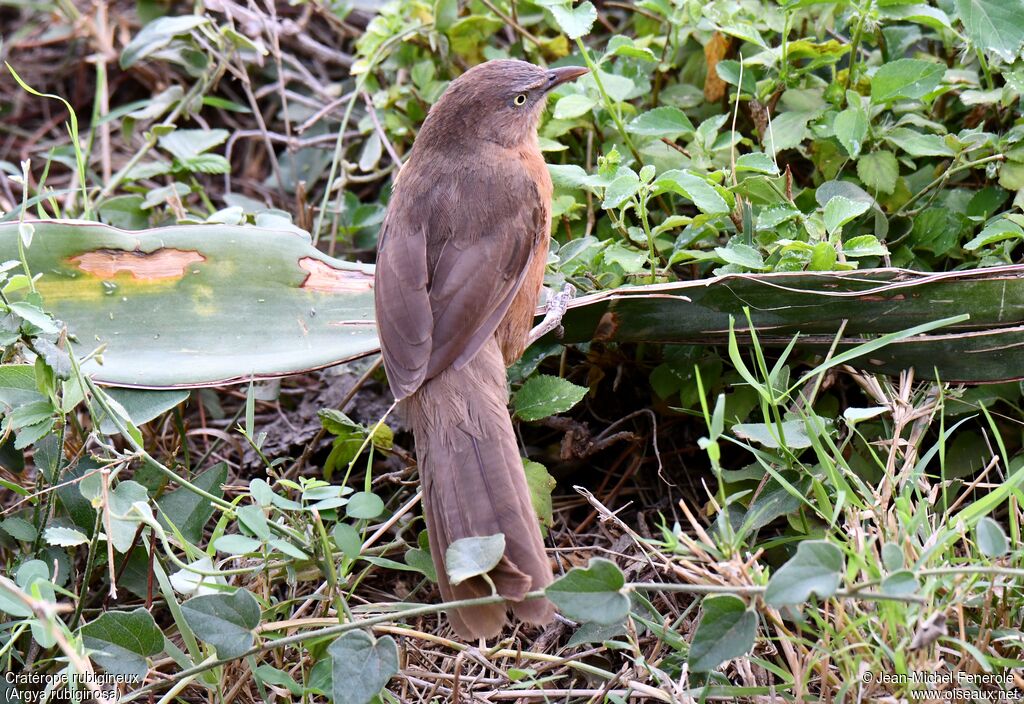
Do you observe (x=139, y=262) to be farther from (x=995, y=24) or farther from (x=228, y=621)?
(x=995, y=24)

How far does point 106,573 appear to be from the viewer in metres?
3.27

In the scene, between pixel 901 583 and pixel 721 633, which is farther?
pixel 721 633

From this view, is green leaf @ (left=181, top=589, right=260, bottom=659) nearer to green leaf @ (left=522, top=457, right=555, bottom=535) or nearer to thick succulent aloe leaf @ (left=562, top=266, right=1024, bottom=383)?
green leaf @ (left=522, top=457, right=555, bottom=535)

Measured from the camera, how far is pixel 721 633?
2.20 metres

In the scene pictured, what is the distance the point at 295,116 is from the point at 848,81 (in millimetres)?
2595

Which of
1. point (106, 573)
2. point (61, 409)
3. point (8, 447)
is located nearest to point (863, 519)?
point (61, 409)

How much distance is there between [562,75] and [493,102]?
288mm

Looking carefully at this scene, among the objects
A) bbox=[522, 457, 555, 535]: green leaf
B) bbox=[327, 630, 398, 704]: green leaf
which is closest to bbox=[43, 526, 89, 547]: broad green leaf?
bbox=[327, 630, 398, 704]: green leaf

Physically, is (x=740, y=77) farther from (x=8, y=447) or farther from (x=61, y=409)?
(x=8, y=447)

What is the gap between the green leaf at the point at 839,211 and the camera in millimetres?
3084

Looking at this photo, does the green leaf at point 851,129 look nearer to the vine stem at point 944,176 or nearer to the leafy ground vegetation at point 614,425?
the leafy ground vegetation at point 614,425

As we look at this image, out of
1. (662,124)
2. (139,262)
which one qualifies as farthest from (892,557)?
(139,262)

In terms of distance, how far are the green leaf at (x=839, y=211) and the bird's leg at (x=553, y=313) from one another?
2.74ft

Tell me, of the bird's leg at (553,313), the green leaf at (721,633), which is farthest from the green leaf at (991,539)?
the bird's leg at (553,313)
